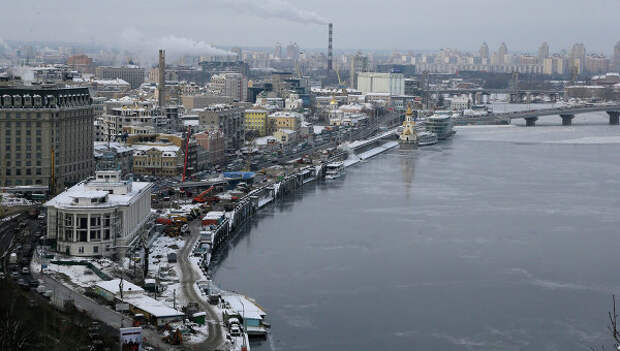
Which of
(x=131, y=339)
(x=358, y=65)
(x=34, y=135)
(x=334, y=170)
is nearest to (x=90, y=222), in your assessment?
(x=131, y=339)

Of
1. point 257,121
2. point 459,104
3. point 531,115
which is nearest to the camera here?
point 257,121

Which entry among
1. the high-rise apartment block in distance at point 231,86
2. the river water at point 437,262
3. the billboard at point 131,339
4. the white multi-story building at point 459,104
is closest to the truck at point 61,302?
the billboard at point 131,339

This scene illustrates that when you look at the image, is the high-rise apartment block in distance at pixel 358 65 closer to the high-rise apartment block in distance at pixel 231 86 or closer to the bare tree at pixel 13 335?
the high-rise apartment block in distance at pixel 231 86

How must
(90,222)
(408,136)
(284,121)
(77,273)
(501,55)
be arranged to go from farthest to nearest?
(501,55), (408,136), (284,121), (90,222), (77,273)

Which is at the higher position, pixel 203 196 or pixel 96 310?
pixel 203 196

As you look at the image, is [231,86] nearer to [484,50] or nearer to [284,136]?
[284,136]

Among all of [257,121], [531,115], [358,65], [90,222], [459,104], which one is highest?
[358,65]

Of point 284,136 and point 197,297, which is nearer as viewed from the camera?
point 197,297
